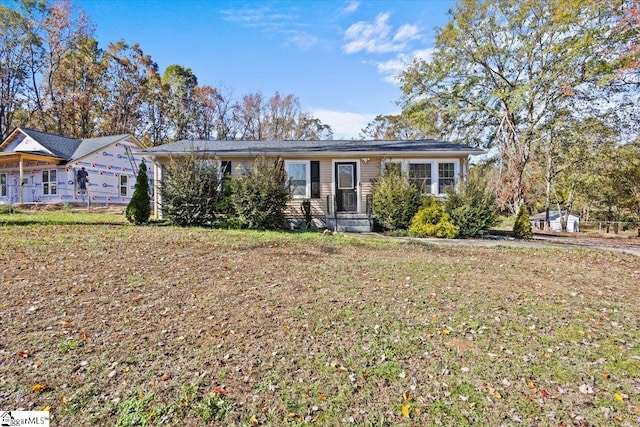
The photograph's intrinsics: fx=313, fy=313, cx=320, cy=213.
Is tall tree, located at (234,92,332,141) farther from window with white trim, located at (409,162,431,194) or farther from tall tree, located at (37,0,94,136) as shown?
window with white trim, located at (409,162,431,194)

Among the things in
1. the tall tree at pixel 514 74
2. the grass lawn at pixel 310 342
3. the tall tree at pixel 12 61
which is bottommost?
the grass lawn at pixel 310 342

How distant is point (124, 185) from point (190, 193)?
1555 cm

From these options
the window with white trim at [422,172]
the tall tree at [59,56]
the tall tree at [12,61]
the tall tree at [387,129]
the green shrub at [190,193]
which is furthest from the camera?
the tall tree at [387,129]

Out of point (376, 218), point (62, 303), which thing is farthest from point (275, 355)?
point (376, 218)

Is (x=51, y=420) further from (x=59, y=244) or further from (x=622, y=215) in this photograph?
(x=622, y=215)

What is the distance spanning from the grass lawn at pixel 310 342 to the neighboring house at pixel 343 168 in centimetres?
628

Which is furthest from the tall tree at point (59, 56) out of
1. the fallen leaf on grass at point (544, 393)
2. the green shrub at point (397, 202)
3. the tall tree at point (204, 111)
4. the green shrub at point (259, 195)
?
the fallen leaf on grass at point (544, 393)

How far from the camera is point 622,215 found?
23312 mm

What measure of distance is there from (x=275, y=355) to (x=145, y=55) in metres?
37.6

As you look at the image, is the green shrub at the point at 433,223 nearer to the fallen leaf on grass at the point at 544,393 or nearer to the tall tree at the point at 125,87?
the fallen leaf on grass at the point at 544,393

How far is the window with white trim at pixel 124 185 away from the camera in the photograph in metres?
22.0

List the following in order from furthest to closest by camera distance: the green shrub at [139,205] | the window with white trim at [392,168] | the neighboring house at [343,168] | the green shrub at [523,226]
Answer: the neighboring house at [343,168], the window with white trim at [392,168], the green shrub at [523,226], the green shrub at [139,205]

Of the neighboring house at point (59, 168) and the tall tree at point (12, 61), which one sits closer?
the neighboring house at point (59, 168)

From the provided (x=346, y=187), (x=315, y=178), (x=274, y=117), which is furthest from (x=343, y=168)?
(x=274, y=117)
